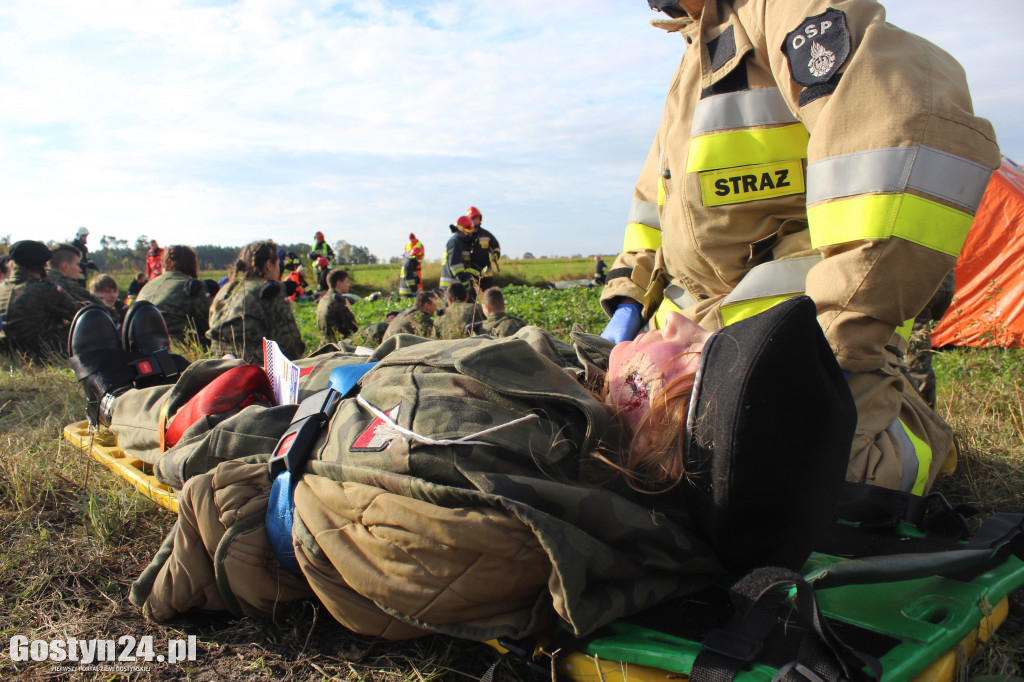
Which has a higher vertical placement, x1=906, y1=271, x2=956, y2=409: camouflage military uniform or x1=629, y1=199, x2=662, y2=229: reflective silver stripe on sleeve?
x1=629, y1=199, x2=662, y2=229: reflective silver stripe on sleeve

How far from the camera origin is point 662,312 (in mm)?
2568

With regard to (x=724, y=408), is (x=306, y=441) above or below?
below

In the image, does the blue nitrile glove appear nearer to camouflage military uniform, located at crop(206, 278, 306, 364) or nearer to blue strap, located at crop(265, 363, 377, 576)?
blue strap, located at crop(265, 363, 377, 576)

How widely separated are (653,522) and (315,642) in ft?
2.85

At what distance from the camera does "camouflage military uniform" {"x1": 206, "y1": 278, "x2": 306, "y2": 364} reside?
5.63m

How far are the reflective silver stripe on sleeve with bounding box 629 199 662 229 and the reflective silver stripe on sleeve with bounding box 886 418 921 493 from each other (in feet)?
4.27

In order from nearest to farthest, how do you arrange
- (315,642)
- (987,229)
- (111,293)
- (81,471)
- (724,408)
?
(724,408), (315,642), (81,471), (987,229), (111,293)

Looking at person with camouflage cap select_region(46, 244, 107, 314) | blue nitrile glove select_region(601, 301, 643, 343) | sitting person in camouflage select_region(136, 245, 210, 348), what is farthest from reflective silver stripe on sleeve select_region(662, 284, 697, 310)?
person with camouflage cap select_region(46, 244, 107, 314)

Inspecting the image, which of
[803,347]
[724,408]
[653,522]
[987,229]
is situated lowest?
[653,522]

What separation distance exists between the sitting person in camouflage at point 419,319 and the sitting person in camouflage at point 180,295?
1980mm

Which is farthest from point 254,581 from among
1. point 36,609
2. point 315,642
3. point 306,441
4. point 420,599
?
point 36,609

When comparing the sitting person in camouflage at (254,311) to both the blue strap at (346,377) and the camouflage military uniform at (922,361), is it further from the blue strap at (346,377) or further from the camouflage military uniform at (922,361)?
the camouflage military uniform at (922,361)

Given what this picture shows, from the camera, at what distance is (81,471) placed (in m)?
2.64

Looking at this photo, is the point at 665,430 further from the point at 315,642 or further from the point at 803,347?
the point at 315,642
